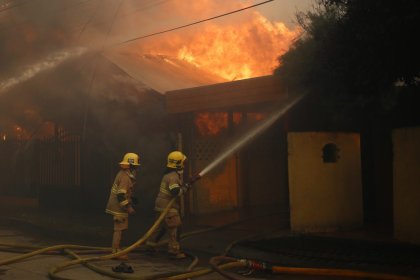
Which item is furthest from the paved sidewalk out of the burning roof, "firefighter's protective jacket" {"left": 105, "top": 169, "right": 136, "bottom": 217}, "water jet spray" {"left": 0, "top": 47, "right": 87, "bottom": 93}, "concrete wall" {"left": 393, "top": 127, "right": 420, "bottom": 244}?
"water jet spray" {"left": 0, "top": 47, "right": 87, "bottom": 93}

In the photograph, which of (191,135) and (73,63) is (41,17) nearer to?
Answer: (73,63)

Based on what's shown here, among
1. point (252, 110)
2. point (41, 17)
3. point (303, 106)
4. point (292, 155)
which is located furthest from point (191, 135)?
point (41, 17)

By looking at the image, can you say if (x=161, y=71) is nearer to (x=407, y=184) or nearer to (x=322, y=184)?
(x=322, y=184)

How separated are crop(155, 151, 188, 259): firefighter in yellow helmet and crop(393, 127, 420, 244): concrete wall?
3.48m

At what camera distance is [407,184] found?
8172mm

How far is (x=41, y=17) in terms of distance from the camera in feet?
52.1

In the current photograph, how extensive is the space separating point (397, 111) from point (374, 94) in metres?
2.66

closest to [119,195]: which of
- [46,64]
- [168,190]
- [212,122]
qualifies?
[168,190]

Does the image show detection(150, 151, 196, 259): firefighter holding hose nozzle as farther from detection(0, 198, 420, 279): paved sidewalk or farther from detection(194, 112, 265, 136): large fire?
detection(194, 112, 265, 136): large fire

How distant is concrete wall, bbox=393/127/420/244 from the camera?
8023 mm

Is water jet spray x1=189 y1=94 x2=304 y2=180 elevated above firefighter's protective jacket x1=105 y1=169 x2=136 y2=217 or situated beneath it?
elevated above

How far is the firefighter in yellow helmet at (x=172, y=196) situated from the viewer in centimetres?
813

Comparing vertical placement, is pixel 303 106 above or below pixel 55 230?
above

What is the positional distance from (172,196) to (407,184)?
3785mm
